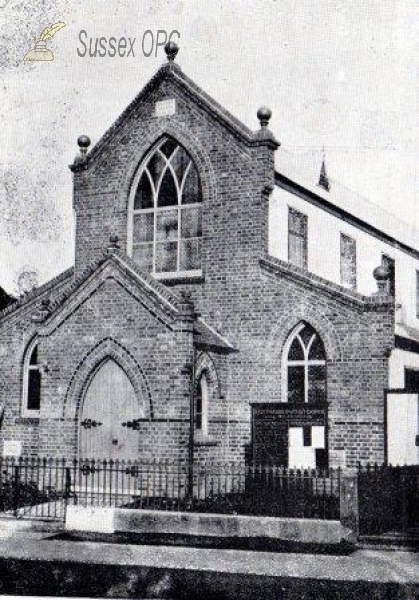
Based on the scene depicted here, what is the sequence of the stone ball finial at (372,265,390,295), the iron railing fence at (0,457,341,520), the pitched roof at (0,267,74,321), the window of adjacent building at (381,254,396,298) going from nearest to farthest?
the iron railing fence at (0,457,341,520) → the stone ball finial at (372,265,390,295) → the pitched roof at (0,267,74,321) → the window of adjacent building at (381,254,396,298)

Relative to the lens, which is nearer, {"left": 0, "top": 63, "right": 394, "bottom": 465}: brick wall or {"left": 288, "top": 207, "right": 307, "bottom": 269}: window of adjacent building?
{"left": 0, "top": 63, "right": 394, "bottom": 465}: brick wall

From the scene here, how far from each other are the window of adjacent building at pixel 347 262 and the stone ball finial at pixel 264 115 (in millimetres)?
5335

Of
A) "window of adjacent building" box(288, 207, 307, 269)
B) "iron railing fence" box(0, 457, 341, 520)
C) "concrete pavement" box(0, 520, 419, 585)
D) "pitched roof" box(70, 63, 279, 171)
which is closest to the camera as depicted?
"concrete pavement" box(0, 520, 419, 585)

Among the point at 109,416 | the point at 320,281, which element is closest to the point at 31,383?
the point at 109,416

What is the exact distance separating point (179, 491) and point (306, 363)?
432 cm

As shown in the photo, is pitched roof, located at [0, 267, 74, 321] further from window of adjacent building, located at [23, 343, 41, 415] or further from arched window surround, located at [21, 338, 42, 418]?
window of adjacent building, located at [23, 343, 41, 415]

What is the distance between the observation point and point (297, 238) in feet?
68.5

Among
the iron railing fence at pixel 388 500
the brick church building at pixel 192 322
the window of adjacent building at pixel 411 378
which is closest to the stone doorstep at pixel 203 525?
the iron railing fence at pixel 388 500

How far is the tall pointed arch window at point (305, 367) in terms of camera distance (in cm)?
1805

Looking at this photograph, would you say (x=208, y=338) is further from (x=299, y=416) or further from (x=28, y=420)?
(x=28, y=420)

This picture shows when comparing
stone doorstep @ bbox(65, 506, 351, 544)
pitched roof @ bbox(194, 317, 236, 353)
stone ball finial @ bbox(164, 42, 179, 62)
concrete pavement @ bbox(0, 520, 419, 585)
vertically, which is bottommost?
concrete pavement @ bbox(0, 520, 419, 585)

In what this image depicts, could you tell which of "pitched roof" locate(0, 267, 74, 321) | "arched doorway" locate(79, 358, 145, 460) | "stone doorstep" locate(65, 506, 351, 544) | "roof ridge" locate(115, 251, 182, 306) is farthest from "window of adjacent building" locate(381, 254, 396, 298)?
"stone doorstep" locate(65, 506, 351, 544)

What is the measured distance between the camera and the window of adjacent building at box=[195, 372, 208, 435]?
18.3 metres

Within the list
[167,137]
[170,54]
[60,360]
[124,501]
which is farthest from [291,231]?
[124,501]
